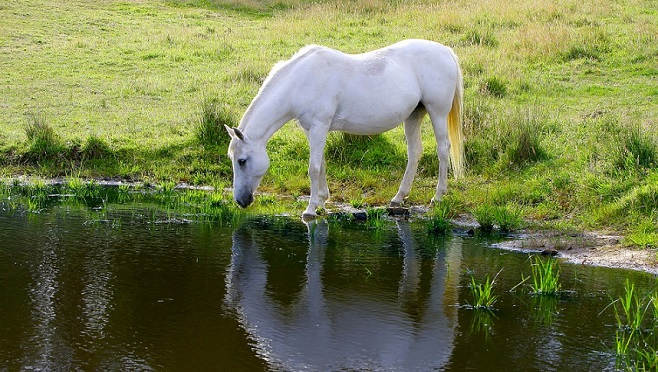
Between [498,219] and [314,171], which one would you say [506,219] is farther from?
[314,171]

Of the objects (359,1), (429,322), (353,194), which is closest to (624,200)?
(353,194)

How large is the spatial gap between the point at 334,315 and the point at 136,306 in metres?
1.49

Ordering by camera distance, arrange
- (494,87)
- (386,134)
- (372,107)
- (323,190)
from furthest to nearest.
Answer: (494,87) → (386,134) → (323,190) → (372,107)

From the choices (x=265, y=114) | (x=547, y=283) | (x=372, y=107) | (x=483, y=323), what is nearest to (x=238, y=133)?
(x=265, y=114)

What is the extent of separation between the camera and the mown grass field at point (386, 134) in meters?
10.9

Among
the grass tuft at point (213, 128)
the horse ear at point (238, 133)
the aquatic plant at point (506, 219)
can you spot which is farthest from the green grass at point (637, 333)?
the grass tuft at point (213, 128)

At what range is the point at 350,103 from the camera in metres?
10.4

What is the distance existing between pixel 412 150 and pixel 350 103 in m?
1.19

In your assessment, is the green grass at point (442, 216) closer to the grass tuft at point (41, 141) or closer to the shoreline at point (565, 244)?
the shoreline at point (565, 244)

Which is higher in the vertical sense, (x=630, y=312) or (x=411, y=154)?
(x=411, y=154)

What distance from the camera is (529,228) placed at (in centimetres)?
975

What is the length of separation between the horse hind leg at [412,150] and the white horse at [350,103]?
0.01 metres

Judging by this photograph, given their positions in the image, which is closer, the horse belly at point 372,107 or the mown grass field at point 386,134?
the horse belly at point 372,107

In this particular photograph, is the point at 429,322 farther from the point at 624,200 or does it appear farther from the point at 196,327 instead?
the point at 624,200
